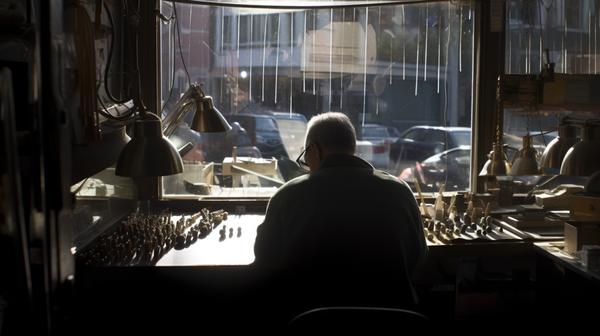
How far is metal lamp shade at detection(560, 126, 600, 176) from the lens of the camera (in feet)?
7.60

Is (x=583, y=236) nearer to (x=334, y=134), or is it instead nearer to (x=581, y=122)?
(x=581, y=122)

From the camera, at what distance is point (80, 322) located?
7.20 feet

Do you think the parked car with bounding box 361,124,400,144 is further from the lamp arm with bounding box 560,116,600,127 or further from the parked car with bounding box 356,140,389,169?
the lamp arm with bounding box 560,116,600,127

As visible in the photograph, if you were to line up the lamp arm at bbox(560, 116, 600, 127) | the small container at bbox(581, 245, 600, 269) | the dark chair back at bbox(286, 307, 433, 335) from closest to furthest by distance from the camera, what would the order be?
the dark chair back at bbox(286, 307, 433, 335) → the small container at bbox(581, 245, 600, 269) → the lamp arm at bbox(560, 116, 600, 127)

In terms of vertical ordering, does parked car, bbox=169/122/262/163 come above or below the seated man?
above

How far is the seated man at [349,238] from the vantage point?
174 centimetres

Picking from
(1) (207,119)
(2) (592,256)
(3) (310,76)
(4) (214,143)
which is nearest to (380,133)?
(3) (310,76)

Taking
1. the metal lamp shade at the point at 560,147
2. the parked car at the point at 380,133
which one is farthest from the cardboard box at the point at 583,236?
the parked car at the point at 380,133

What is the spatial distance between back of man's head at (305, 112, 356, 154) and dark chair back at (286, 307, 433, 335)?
969 mm

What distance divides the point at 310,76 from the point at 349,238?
66.5 inches

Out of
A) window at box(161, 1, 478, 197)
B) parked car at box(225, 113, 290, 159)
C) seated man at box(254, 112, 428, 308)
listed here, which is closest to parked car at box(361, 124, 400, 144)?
window at box(161, 1, 478, 197)

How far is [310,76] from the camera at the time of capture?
3217 mm

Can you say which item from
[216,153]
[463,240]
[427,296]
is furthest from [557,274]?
[216,153]

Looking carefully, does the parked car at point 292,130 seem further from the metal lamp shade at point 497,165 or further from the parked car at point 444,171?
the metal lamp shade at point 497,165
